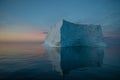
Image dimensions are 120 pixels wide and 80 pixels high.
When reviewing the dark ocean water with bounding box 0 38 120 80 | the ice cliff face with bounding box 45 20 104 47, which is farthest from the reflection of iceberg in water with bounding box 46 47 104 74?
the ice cliff face with bounding box 45 20 104 47

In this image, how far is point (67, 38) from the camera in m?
24.3

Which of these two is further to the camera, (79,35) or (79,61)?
(79,35)

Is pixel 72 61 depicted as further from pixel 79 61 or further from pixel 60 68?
pixel 60 68

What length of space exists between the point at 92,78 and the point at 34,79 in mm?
2036

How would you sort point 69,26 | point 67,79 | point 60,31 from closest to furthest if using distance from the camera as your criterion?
point 67,79
point 60,31
point 69,26

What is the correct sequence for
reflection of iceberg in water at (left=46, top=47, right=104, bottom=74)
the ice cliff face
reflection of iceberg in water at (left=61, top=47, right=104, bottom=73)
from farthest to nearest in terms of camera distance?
the ice cliff face → reflection of iceberg in water at (left=61, top=47, right=104, bottom=73) → reflection of iceberg in water at (left=46, top=47, right=104, bottom=74)

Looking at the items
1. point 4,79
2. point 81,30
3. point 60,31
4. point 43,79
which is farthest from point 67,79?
point 81,30

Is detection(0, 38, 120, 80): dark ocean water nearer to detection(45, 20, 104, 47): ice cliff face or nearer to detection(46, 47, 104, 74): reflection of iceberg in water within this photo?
detection(46, 47, 104, 74): reflection of iceberg in water

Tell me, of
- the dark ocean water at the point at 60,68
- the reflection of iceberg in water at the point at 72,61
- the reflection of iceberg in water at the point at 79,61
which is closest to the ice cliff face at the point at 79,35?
the reflection of iceberg in water at the point at 72,61

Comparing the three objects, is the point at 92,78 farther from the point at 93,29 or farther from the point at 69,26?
the point at 93,29

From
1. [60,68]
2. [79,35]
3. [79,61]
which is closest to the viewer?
[60,68]

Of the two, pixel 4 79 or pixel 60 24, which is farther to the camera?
pixel 60 24

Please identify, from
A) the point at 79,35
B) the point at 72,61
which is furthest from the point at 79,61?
the point at 79,35

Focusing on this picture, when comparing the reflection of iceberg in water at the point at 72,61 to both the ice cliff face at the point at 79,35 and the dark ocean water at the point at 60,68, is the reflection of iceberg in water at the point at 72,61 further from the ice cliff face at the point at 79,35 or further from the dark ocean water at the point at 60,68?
the ice cliff face at the point at 79,35
